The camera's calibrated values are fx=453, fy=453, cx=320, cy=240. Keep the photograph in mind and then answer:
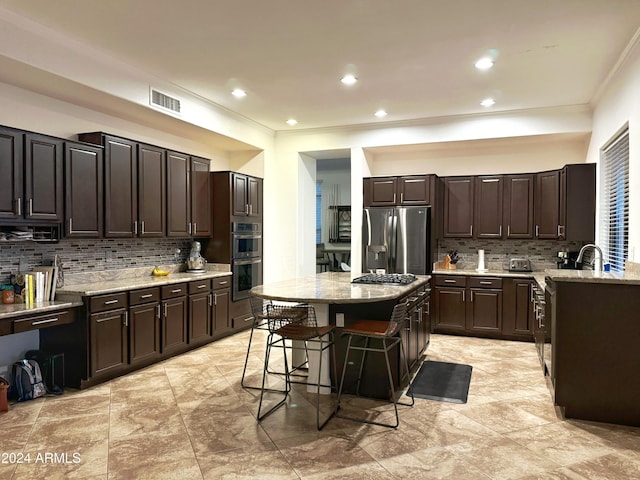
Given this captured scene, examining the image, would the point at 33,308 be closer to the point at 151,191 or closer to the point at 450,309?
the point at 151,191

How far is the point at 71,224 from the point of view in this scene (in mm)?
4062

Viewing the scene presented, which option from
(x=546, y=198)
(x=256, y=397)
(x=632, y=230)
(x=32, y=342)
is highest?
(x=546, y=198)

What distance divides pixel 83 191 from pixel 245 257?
249cm

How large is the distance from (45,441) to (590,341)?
381 cm

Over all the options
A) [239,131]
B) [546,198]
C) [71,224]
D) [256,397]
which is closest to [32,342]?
[71,224]

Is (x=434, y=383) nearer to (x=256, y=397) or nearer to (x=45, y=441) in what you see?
(x=256, y=397)

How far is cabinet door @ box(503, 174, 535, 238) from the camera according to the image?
606cm

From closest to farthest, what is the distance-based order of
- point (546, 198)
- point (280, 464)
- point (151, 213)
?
point (280, 464) → point (151, 213) → point (546, 198)

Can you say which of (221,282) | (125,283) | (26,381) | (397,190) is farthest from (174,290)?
(397,190)

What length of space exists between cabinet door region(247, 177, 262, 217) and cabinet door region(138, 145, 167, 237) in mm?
1469

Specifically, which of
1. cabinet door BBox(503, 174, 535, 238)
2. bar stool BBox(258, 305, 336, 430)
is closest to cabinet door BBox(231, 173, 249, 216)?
bar stool BBox(258, 305, 336, 430)

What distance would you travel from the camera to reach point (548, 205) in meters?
5.93

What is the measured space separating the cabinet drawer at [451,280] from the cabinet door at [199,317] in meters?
3.05

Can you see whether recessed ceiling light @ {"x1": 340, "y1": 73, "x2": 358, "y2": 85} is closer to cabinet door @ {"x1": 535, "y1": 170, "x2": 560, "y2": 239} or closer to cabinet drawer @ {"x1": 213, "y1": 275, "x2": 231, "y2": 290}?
cabinet drawer @ {"x1": 213, "y1": 275, "x2": 231, "y2": 290}
